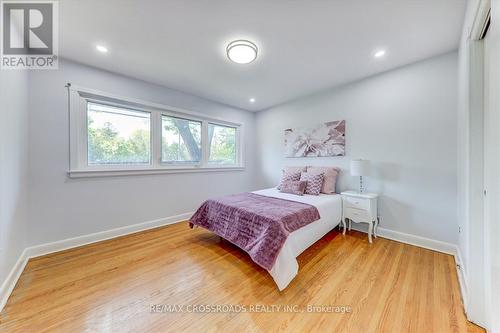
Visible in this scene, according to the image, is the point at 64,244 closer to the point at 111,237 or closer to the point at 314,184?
the point at 111,237

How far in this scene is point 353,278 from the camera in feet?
5.85

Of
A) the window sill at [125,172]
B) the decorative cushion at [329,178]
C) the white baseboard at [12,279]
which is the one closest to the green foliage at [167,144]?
the window sill at [125,172]

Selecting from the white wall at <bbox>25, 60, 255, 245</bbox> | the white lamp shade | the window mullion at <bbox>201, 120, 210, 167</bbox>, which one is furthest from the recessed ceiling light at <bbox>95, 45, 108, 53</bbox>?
the white lamp shade

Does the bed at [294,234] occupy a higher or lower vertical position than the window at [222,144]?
lower

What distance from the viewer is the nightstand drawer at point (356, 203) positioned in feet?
8.46

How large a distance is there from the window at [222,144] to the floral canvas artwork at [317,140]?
1.30 metres

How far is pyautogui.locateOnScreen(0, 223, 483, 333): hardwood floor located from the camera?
4.21 ft

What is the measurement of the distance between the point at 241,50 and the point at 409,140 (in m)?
2.50

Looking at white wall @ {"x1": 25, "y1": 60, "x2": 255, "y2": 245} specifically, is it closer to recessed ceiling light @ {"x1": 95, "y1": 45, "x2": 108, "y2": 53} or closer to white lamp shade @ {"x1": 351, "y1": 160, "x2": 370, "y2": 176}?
recessed ceiling light @ {"x1": 95, "y1": 45, "x2": 108, "y2": 53}

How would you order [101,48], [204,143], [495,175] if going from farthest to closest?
[204,143] < [101,48] < [495,175]

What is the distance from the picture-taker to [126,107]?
2877mm

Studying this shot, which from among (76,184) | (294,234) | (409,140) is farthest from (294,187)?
(76,184)

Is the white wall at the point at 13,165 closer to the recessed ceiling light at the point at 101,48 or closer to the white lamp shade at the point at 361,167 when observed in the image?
the recessed ceiling light at the point at 101,48

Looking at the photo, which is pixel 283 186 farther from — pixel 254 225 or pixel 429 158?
pixel 429 158
